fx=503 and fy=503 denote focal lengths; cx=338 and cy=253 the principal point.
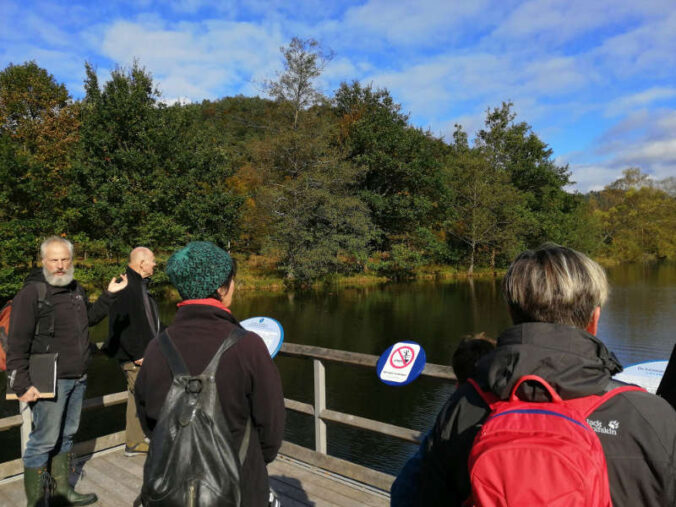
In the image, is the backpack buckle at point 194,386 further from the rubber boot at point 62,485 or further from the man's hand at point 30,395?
the rubber boot at point 62,485

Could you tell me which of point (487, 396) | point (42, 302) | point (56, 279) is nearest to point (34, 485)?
point (42, 302)

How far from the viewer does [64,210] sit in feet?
60.3

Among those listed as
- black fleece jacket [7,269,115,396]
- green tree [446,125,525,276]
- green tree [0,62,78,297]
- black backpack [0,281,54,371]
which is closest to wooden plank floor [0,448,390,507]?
black fleece jacket [7,269,115,396]

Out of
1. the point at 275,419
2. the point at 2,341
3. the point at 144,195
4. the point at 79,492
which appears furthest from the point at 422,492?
the point at 144,195

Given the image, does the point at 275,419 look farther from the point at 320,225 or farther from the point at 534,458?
the point at 320,225

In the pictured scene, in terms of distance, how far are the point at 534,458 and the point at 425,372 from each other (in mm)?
1980

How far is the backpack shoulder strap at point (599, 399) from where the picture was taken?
2.99 ft

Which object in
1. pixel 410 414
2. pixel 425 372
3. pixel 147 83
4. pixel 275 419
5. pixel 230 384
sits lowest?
pixel 410 414

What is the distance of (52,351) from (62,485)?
769 mm

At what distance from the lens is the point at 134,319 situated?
10.9 ft

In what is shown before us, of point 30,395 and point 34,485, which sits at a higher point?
point 30,395

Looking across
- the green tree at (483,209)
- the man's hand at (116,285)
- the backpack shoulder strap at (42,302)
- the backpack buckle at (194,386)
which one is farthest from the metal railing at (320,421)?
the green tree at (483,209)

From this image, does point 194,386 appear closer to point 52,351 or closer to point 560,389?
point 560,389

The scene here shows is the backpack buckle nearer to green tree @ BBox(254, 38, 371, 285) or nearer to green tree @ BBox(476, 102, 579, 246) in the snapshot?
green tree @ BBox(254, 38, 371, 285)
